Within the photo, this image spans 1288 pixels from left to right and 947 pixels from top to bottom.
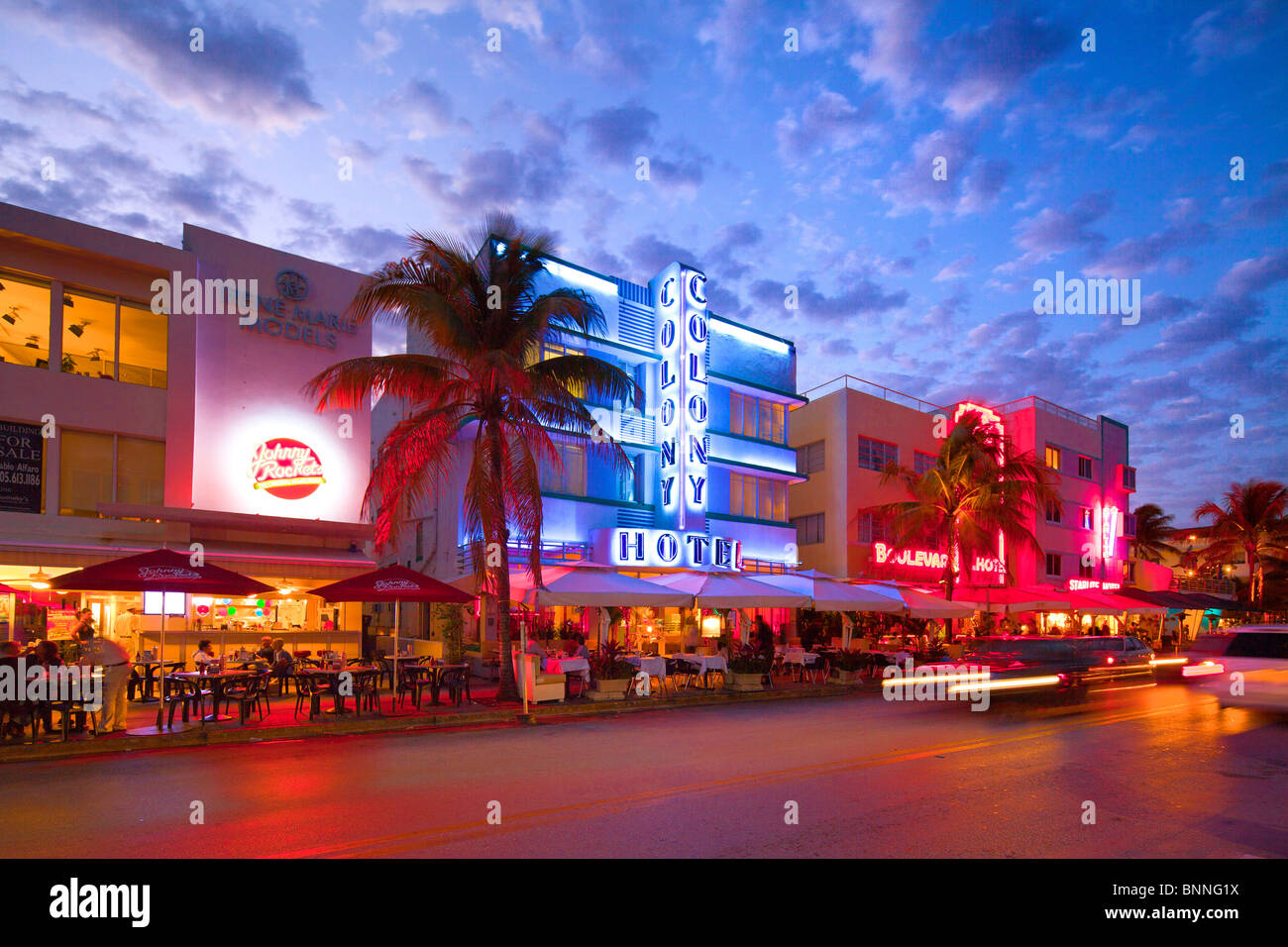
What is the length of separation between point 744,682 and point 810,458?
1708cm

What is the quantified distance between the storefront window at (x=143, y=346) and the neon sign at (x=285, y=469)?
2969 mm

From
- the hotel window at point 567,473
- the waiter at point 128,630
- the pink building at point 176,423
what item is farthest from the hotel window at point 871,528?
the waiter at point 128,630

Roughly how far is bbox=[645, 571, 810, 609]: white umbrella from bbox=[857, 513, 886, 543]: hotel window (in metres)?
14.6

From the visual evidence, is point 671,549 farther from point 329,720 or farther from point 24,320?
point 24,320

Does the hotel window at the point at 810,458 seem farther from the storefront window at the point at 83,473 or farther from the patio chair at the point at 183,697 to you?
the patio chair at the point at 183,697

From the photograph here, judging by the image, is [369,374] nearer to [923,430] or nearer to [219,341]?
[219,341]

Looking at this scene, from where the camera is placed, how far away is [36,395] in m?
18.9

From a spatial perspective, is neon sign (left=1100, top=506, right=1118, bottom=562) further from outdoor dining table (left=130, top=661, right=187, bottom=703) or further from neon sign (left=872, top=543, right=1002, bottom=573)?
outdoor dining table (left=130, top=661, right=187, bottom=703)

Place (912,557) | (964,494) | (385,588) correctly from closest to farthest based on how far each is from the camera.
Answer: (385,588), (964,494), (912,557)

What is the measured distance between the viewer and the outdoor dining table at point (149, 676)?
17.0 meters

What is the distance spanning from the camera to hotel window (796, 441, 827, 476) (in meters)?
36.2

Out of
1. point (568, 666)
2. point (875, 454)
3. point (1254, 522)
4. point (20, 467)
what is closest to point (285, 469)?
point (20, 467)

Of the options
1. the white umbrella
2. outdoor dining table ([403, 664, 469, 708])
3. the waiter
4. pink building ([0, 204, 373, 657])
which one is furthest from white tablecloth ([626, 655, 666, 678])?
the waiter

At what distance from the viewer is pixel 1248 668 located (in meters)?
14.6
